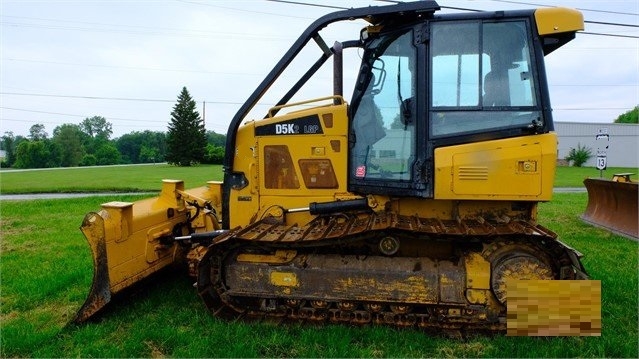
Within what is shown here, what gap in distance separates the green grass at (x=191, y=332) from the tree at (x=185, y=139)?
54185mm

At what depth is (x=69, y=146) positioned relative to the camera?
86.1m

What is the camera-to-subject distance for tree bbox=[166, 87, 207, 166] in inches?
2311

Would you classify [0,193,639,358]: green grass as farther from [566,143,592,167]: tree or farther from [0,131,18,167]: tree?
[0,131,18,167]: tree

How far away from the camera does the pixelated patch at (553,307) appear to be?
375cm

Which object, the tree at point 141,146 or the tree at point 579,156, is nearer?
the tree at point 579,156

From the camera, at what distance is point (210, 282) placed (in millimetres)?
4488

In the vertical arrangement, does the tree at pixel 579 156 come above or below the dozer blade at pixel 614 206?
above

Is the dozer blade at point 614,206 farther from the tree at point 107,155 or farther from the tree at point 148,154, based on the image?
the tree at point 107,155

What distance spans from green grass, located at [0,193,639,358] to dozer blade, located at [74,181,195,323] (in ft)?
0.82

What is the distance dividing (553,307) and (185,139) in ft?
193

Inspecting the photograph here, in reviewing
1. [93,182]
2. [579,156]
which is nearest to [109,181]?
[93,182]

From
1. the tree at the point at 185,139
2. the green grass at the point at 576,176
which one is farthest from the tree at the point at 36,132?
the green grass at the point at 576,176

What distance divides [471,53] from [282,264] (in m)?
2.63

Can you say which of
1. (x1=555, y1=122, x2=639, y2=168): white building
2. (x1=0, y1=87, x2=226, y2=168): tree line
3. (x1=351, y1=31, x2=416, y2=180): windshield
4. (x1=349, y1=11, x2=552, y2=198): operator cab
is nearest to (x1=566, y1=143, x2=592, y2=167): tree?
(x1=555, y1=122, x2=639, y2=168): white building
